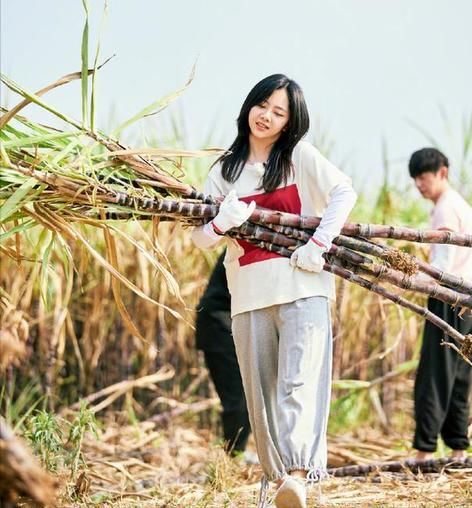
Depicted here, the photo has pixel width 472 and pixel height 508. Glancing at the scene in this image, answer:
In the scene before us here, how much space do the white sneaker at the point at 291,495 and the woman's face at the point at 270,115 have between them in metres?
1.18

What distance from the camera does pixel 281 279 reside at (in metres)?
3.43

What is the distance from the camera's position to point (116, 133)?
11.0ft

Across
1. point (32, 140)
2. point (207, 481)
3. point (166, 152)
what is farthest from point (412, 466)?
point (32, 140)

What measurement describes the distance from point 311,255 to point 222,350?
1788mm

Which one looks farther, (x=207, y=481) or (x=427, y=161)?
(x=427, y=161)

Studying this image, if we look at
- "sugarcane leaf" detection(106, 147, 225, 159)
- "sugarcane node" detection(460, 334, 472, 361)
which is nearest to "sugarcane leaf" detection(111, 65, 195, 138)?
"sugarcane leaf" detection(106, 147, 225, 159)

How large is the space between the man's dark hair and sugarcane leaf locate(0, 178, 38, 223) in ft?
7.22

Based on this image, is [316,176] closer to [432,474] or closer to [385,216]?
[432,474]

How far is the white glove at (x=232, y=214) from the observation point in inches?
131

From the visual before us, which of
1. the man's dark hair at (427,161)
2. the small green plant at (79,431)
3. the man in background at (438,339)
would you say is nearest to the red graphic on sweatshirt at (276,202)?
the small green plant at (79,431)

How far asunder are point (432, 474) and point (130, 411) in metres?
2.42

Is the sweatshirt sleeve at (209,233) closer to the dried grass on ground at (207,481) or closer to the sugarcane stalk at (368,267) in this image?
the sugarcane stalk at (368,267)

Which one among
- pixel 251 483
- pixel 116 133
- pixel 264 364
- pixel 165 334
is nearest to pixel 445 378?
pixel 251 483

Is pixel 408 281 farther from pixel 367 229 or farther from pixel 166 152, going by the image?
pixel 166 152
